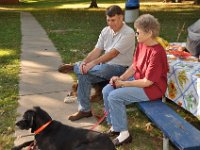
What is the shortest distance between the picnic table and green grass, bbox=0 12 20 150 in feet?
7.59

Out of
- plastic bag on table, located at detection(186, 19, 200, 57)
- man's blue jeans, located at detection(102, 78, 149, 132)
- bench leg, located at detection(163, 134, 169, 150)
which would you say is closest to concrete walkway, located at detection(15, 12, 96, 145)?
man's blue jeans, located at detection(102, 78, 149, 132)

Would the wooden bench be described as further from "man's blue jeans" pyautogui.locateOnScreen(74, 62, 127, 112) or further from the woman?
"man's blue jeans" pyautogui.locateOnScreen(74, 62, 127, 112)

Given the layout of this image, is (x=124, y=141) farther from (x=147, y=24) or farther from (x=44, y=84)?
(x=44, y=84)

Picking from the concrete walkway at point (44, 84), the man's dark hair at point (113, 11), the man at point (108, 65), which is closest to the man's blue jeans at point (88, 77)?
the man at point (108, 65)

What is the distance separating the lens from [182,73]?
17.3ft

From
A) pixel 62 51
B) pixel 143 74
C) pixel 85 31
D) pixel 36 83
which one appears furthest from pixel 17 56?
pixel 143 74

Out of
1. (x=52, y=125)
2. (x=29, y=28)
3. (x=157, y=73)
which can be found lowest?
(x=29, y=28)

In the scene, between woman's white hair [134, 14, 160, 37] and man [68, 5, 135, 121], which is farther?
man [68, 5, 135, 121]

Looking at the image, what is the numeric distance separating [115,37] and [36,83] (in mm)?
2391

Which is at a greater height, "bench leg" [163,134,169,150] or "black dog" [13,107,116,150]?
"black dog" [13,107,116,150]

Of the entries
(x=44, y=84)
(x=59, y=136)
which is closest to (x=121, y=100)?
(x=59, y=136)

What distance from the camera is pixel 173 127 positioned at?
4148 millimetres

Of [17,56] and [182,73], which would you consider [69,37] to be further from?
[182,73]

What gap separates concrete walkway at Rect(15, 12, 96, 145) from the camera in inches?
228
